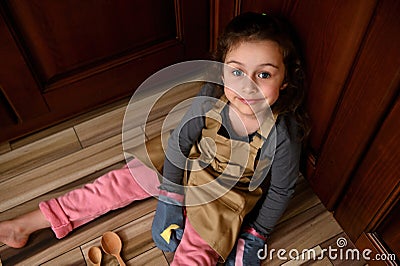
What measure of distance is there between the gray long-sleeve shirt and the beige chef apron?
0.02m

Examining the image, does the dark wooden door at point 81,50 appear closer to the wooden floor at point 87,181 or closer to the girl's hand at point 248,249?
the wooden floor at point 87,181

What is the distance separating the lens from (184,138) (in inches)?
34.6

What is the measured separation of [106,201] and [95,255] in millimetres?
132

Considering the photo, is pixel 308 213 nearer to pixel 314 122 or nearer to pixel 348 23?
pixel 314 122

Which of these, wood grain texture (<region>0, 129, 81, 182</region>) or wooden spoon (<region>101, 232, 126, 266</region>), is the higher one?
wood grain texture (<region>0, 129, 81, 182</region>)

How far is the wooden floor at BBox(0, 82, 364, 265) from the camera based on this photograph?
3.05ft

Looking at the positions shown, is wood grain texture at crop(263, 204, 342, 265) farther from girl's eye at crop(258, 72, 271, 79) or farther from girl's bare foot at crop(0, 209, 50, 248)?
girl's bare foot at crop(0, 209, 50, 248)

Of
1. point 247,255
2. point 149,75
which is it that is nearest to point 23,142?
point 149,75

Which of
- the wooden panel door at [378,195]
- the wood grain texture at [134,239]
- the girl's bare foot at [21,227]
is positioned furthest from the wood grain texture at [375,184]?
the girl's bare foot at [21,227]

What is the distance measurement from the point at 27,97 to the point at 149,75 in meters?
0.35

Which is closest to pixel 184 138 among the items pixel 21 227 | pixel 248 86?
pixel 248 86

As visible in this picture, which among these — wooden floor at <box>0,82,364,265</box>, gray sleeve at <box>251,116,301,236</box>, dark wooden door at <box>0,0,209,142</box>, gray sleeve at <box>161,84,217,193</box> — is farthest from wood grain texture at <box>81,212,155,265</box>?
dark wooden door at <box>0,0,209,142</box>

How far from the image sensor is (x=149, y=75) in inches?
45.9

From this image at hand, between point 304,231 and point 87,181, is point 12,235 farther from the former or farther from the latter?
point 304,231
